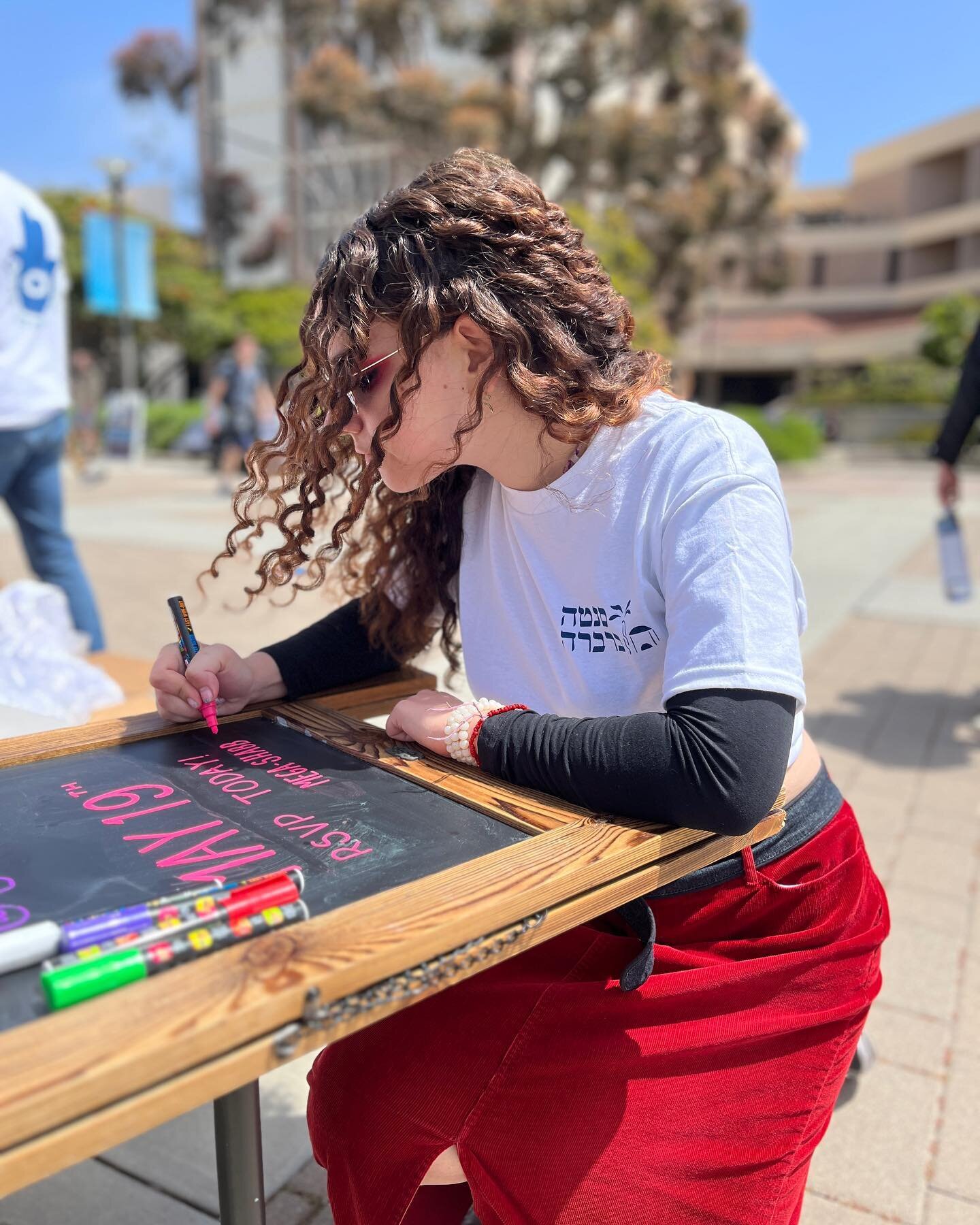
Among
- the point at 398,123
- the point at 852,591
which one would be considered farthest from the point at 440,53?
the point at 852,591

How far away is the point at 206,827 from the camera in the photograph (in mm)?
1188

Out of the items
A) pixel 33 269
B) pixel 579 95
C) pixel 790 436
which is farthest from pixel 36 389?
pixel 579 95

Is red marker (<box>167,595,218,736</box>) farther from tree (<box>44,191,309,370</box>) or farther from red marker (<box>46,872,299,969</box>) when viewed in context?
tree (<box>44,191,309,370</box>)

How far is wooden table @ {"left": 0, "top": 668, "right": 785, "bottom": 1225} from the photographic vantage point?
733mm

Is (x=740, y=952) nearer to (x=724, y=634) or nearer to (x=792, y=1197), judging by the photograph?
(x=792, y=1197)

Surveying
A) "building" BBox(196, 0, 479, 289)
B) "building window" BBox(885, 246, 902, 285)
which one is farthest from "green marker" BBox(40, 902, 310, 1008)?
"building window" BBox(885, 246, 902, 285)

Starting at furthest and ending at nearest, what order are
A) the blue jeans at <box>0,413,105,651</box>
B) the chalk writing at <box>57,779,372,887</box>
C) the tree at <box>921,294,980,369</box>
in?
the tree at <box>921,294,980,369</box>
the blue jeans at <box>0,413,105,651</box>
the chalk writing at <box>57,779,372,887</box>

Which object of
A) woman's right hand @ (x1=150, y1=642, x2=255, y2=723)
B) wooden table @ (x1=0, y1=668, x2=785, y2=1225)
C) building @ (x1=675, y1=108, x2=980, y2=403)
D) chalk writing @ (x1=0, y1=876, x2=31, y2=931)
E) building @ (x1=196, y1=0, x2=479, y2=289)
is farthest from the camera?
building @ (x1=675, y1=108, x2=980, y2=403)

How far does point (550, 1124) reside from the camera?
1223 millimetres

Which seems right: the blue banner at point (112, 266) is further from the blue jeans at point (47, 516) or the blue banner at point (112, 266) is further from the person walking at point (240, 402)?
the blue jeans at point (47, 516)

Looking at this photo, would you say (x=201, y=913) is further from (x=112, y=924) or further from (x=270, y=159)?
(x=270, y=159)

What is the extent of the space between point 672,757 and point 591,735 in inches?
4.2

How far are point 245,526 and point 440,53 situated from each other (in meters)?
33.9

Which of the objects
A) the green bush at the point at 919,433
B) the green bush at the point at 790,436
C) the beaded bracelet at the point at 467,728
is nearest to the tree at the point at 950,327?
the green bush at the point at 919,433
